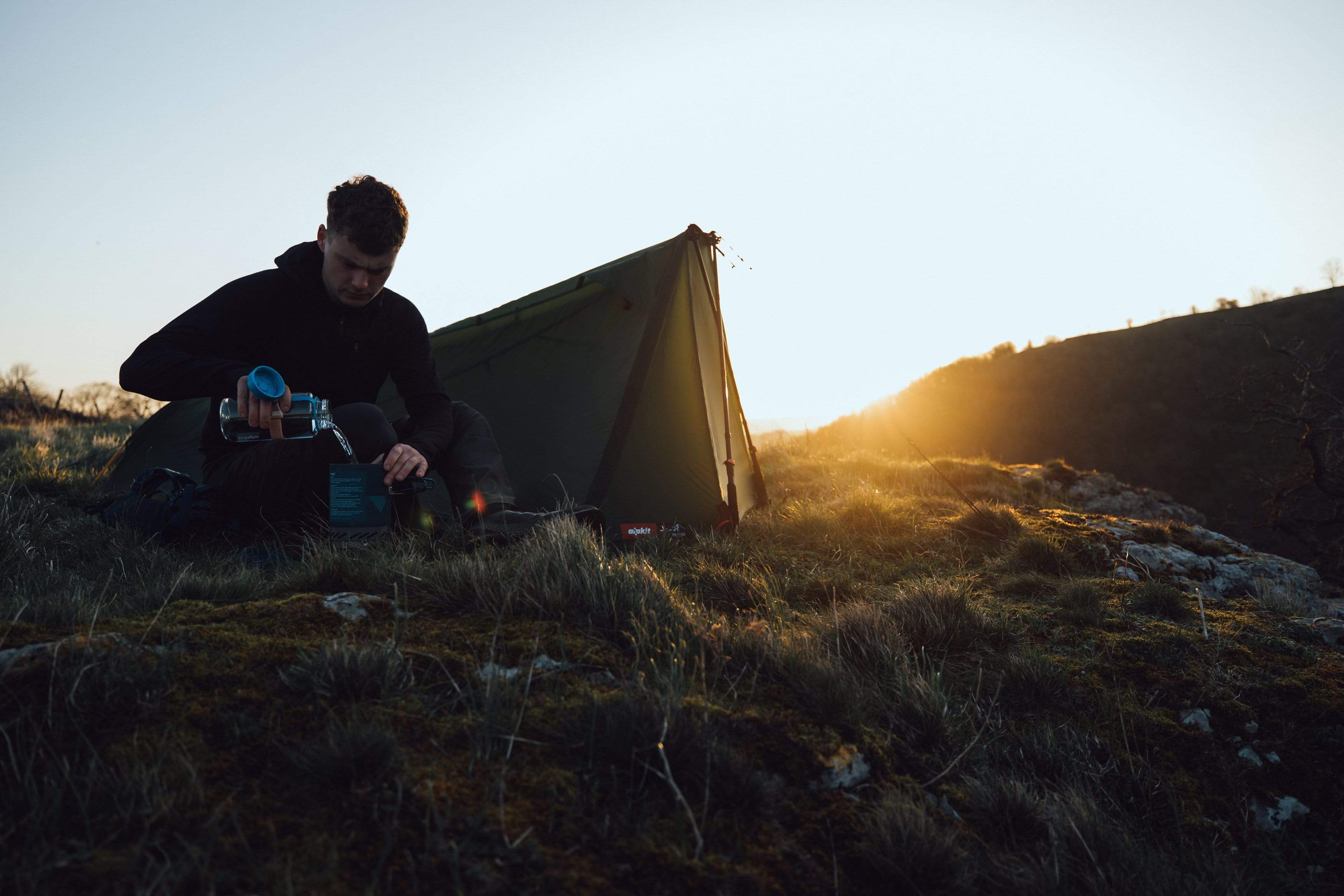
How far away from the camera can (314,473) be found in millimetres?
3014

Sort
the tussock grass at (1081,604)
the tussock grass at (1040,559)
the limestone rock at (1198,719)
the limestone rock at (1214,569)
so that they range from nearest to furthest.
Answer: the limestone rock at (1198,719) < the tussock grass at (1081,604) < the limestone rock at (1214,569) < the tussock grass at (1040,559)

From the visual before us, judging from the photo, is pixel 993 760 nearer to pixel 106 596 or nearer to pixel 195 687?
pixel 195 687

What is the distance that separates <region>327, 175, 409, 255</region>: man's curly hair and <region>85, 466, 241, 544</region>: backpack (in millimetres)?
1473

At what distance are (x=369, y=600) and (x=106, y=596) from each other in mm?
966

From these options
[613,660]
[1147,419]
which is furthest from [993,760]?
[1147,419]

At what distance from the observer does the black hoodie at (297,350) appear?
2.91 meters

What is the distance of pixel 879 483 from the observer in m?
6.82

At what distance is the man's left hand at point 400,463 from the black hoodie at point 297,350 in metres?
0.35

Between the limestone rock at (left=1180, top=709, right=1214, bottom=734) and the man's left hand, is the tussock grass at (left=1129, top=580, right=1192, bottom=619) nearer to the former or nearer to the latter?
the limestone rock at (left=1180, top=709, right=1214, bottom=734)

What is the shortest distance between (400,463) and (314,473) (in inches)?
18.7

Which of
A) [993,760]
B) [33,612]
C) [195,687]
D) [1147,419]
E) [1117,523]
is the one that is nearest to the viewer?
[195,687]

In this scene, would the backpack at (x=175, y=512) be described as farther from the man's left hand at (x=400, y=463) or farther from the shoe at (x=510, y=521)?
the shoe at (x=510, y=521)

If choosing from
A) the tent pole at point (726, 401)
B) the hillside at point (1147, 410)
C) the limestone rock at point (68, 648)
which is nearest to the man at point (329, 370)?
the limestone rock at point (68, 648)

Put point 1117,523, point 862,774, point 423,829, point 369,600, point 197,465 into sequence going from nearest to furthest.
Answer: point 423,829 < point 862,774 < point 369,600 < point 1117,523 < point 197,465
